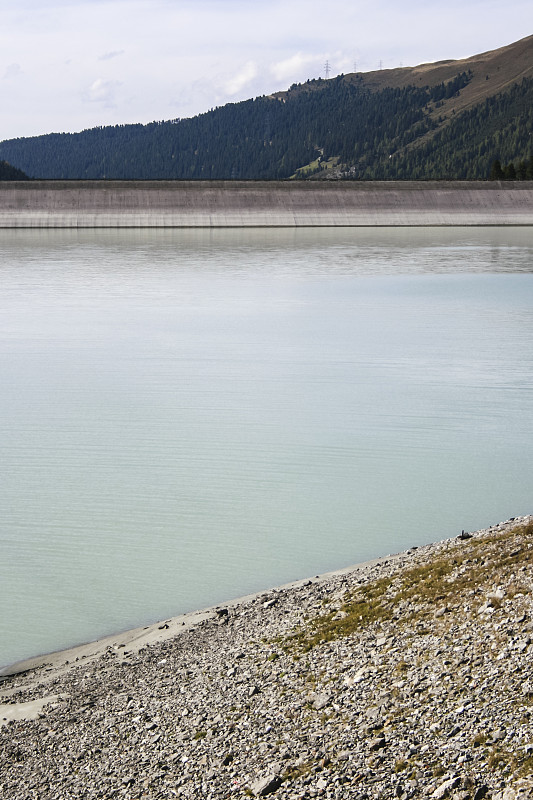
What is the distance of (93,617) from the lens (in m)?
7.40

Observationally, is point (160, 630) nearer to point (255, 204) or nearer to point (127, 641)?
point (127, 641)

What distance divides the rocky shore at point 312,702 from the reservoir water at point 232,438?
4.01 ft

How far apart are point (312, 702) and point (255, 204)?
62.4 m

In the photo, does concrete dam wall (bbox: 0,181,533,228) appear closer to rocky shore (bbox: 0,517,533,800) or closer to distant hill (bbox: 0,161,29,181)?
distant hill (bbox: 0,161,29,181)

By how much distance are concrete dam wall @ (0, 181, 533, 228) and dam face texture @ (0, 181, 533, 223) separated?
69 millimetres

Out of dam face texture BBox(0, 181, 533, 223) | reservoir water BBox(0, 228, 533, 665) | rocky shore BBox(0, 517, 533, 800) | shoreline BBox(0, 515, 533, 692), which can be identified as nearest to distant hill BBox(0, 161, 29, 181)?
dam face texture BBox(0, 181, 533, 223)

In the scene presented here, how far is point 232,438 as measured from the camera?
1268 cm

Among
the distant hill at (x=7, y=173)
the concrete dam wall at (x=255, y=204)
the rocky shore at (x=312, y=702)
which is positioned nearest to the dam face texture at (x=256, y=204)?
the concrete dam wall at (x=255, y=204)

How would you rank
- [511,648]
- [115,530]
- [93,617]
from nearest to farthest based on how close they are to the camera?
[511,648] → [93,617] → [115,530]

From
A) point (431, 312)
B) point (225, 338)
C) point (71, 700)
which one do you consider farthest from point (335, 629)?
point (431, 312)

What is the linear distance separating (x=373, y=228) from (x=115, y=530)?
5917cm

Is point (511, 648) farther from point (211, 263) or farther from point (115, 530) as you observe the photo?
point (211, 263)

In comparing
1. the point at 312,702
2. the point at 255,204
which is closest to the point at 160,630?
the point at 312,702

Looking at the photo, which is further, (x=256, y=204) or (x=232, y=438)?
(x=256, y=204)
